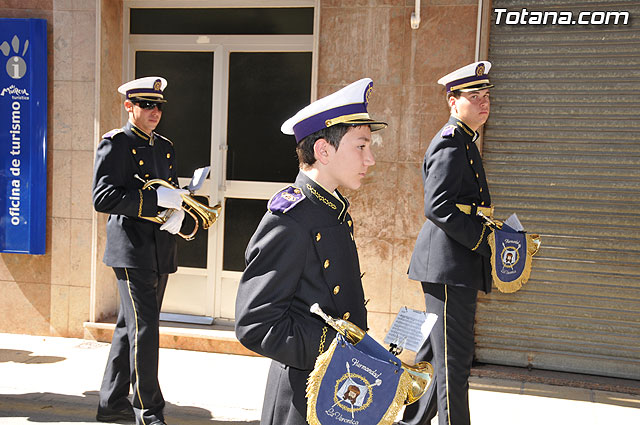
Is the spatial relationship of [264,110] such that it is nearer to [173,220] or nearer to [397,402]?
[173,220]

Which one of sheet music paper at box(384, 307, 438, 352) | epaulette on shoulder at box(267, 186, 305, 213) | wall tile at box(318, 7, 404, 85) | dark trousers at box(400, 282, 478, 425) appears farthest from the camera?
wall tile at box(318, 7, 404, 85)

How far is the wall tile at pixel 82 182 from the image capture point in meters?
6.42

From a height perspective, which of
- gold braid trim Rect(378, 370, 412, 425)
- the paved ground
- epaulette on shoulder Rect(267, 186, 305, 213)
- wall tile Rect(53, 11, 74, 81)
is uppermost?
wall tile Rect(53, 11, 74, 81)

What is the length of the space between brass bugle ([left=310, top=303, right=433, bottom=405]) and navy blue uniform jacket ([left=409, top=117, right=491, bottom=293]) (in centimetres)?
170

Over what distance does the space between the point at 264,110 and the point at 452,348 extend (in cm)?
361

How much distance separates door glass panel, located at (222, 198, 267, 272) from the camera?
6.64m

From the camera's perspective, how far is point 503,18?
578 centimetres

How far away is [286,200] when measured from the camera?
2217mm

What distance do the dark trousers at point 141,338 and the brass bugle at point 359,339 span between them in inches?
94.8

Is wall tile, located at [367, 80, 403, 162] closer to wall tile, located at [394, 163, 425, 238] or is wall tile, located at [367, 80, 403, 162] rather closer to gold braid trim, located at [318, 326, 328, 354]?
wall tile, located at [394, 163, 425, 238]

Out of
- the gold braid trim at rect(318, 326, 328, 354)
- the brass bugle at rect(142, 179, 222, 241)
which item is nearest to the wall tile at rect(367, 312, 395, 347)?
the brass bugle at rect(142, 179, 222, 241)

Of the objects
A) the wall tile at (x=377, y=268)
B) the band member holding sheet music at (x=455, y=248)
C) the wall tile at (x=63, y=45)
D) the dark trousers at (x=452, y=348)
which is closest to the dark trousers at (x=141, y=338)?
the band member holding sheet music at (x=455, y=248)

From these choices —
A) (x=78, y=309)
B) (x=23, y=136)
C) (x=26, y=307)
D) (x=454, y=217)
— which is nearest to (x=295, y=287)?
(x=454, y=217)

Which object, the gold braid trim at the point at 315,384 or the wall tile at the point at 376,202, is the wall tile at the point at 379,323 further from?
the gold braid trim at the point at 315,384
